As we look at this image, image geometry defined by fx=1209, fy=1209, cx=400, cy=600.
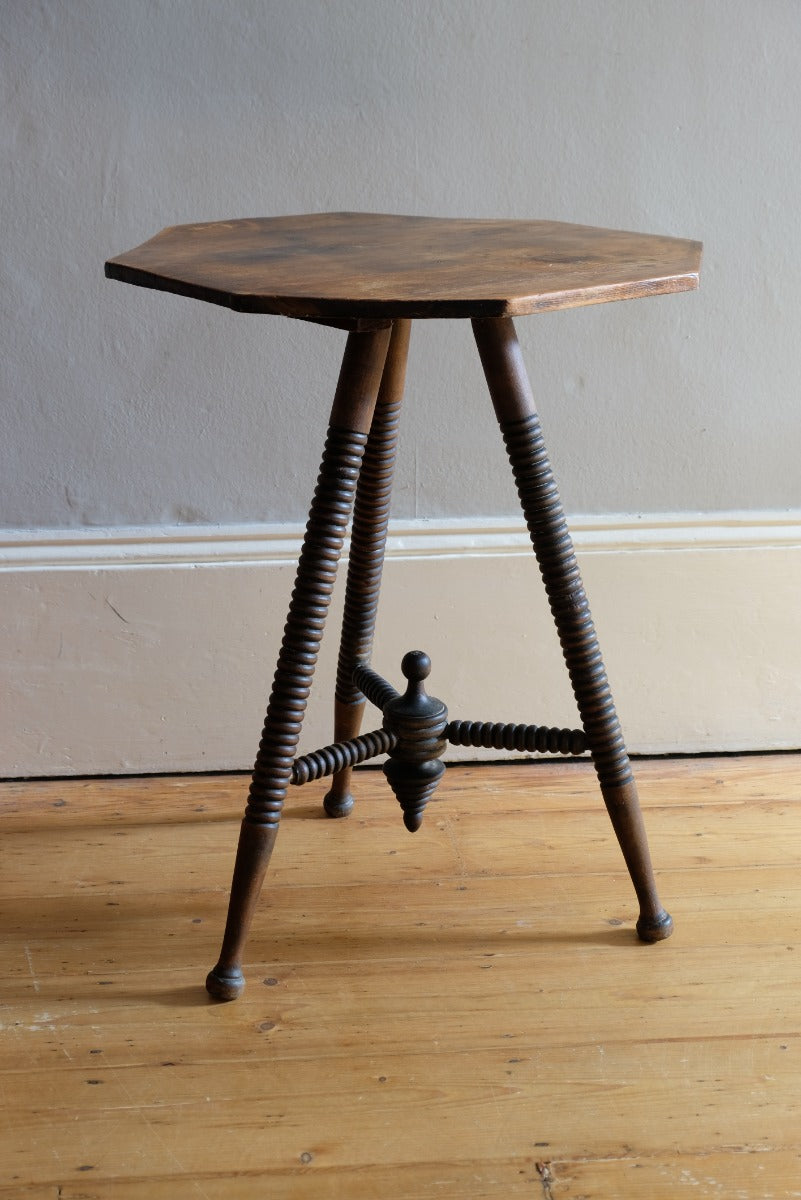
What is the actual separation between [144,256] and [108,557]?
533mm

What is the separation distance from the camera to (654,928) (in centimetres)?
127

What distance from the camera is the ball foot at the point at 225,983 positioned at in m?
1.17

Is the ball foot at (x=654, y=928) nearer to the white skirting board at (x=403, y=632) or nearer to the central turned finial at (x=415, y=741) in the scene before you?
the central turned finial at (x=415, y=741)

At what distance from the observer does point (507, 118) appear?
152 centimetres

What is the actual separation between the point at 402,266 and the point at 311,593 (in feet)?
1.02

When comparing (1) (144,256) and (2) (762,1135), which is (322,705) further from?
(2) (762,1135)

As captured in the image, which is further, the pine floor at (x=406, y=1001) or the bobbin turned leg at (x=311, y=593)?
the bobbin turned leg at (x=311, y=593)

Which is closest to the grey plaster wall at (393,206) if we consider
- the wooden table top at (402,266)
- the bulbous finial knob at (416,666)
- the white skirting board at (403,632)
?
the white skirting board at (403,632)

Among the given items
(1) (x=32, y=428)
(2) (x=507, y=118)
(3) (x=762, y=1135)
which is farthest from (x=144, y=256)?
(3) (x=762, y=1135)

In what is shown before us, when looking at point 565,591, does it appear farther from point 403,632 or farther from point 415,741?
point 403,632

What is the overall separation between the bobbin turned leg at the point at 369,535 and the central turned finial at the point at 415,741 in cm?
13

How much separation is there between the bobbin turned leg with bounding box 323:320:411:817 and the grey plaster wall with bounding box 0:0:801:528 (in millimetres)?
235

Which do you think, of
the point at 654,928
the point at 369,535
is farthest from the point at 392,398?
the point at 654,928

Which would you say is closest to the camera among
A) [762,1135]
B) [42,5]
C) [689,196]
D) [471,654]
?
[762,1135]
